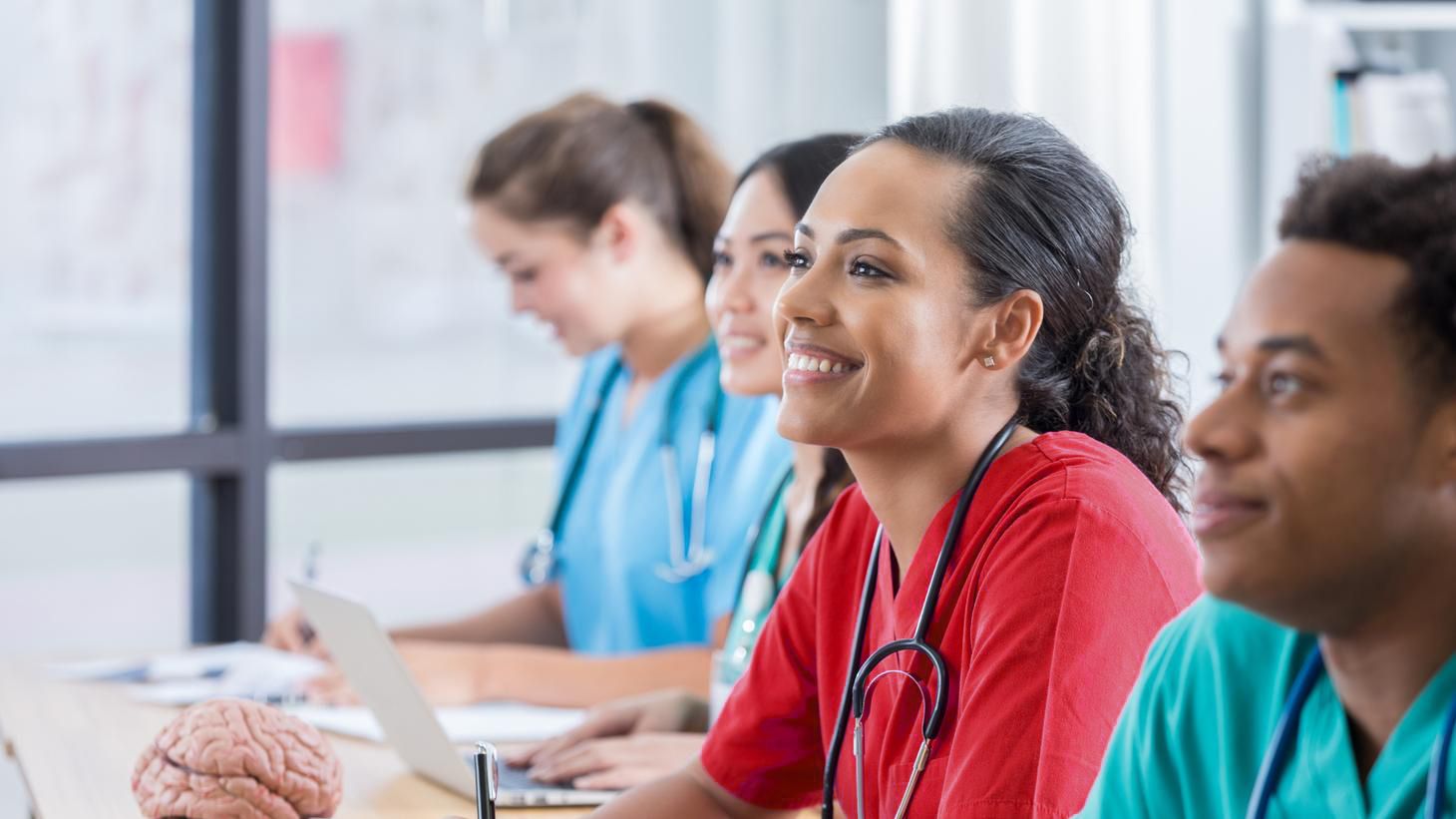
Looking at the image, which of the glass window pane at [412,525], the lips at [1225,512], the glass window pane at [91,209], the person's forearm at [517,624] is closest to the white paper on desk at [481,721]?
the person's forearm at [517,624]

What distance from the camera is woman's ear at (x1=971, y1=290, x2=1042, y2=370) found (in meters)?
1.21

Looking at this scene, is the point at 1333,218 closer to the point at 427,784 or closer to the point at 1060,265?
the point at 1060,265

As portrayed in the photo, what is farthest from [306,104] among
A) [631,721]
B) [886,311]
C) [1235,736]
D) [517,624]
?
[1235,736]

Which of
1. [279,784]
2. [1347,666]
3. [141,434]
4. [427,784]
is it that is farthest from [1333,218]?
[141,434]

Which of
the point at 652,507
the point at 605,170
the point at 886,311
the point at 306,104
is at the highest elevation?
the point at 306,104

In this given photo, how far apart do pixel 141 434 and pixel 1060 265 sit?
201cm

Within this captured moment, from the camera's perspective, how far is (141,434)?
2.78m

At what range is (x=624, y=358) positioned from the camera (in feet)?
7.64

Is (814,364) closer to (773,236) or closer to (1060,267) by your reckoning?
(1060,267)

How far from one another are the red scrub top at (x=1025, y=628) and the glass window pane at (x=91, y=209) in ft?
6.52

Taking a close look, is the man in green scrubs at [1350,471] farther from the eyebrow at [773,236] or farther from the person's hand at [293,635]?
the person's hand at [293,635]

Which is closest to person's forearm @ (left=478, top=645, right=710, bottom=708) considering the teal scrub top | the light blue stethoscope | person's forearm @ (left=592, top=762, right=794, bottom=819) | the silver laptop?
the light blue stethoscope

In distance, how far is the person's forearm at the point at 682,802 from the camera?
136 cm

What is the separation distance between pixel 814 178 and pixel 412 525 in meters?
1.85
